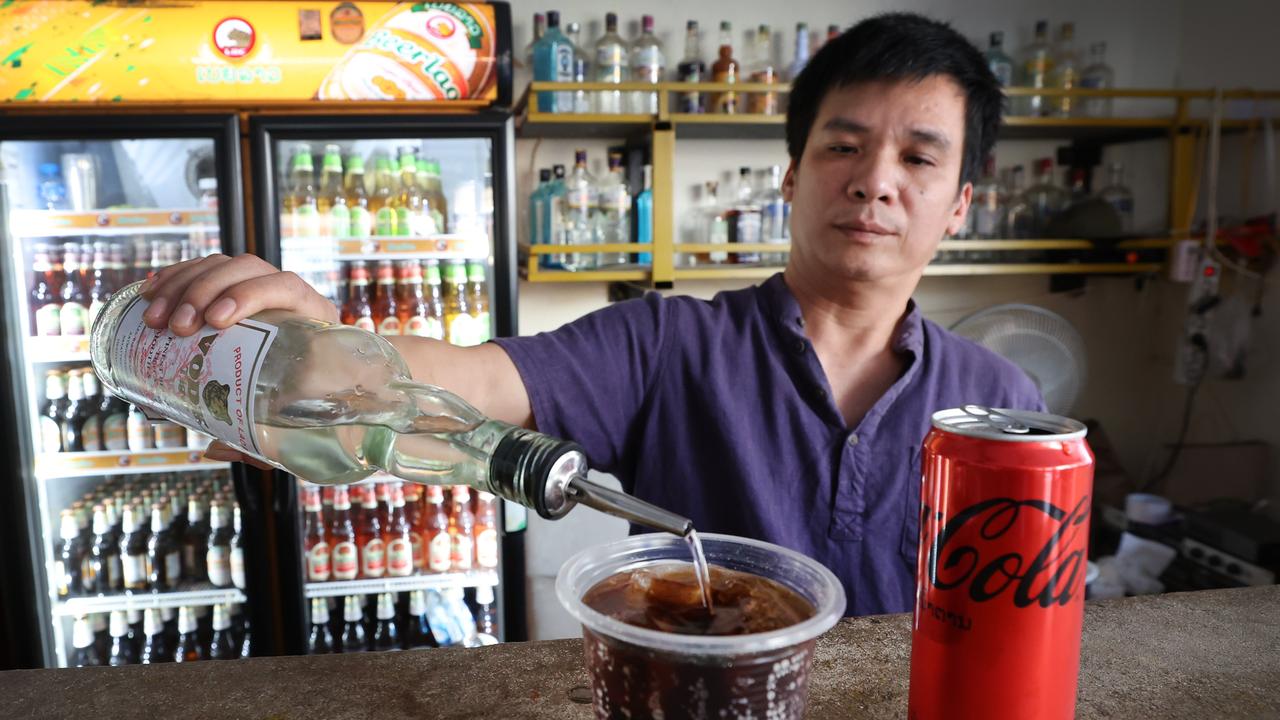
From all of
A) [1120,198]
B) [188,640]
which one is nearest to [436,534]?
[188,640]

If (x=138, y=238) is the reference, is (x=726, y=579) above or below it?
below

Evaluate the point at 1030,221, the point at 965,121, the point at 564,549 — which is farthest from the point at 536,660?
the point at 1030,221

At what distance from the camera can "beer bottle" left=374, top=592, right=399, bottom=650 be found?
2.57 m

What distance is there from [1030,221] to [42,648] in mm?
3314

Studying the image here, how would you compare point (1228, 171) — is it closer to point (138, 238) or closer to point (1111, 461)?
point (1111, 461)

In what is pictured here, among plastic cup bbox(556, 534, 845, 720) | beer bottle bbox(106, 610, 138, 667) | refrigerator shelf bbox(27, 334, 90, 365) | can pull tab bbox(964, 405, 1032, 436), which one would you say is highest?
can pull tab bbox(964, 405, 1032, 436)

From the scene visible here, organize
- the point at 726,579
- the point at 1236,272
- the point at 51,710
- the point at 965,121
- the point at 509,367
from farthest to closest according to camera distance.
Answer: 1. the point at 1236,272
2. the point at 965,121
3. the point at 509,367
4. the point at 51,710
5. the point at 726,579

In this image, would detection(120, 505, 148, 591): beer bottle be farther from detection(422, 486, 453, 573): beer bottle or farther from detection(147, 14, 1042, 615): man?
detection(147, 14, 1042, 615): man

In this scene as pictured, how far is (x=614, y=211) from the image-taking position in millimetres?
2594

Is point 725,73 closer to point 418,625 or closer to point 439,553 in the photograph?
point 439,553

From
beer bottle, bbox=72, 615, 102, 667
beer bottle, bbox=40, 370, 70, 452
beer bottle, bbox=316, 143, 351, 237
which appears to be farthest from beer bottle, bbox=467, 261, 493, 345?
beer bottle, bbox=72, 615, 102, 667

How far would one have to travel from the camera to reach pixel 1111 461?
2.87m

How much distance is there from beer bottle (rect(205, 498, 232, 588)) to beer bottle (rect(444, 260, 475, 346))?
2.66 ft

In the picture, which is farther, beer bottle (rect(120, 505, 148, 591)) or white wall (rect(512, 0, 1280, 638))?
white wall (rect(512, 0, 1280, 638))
